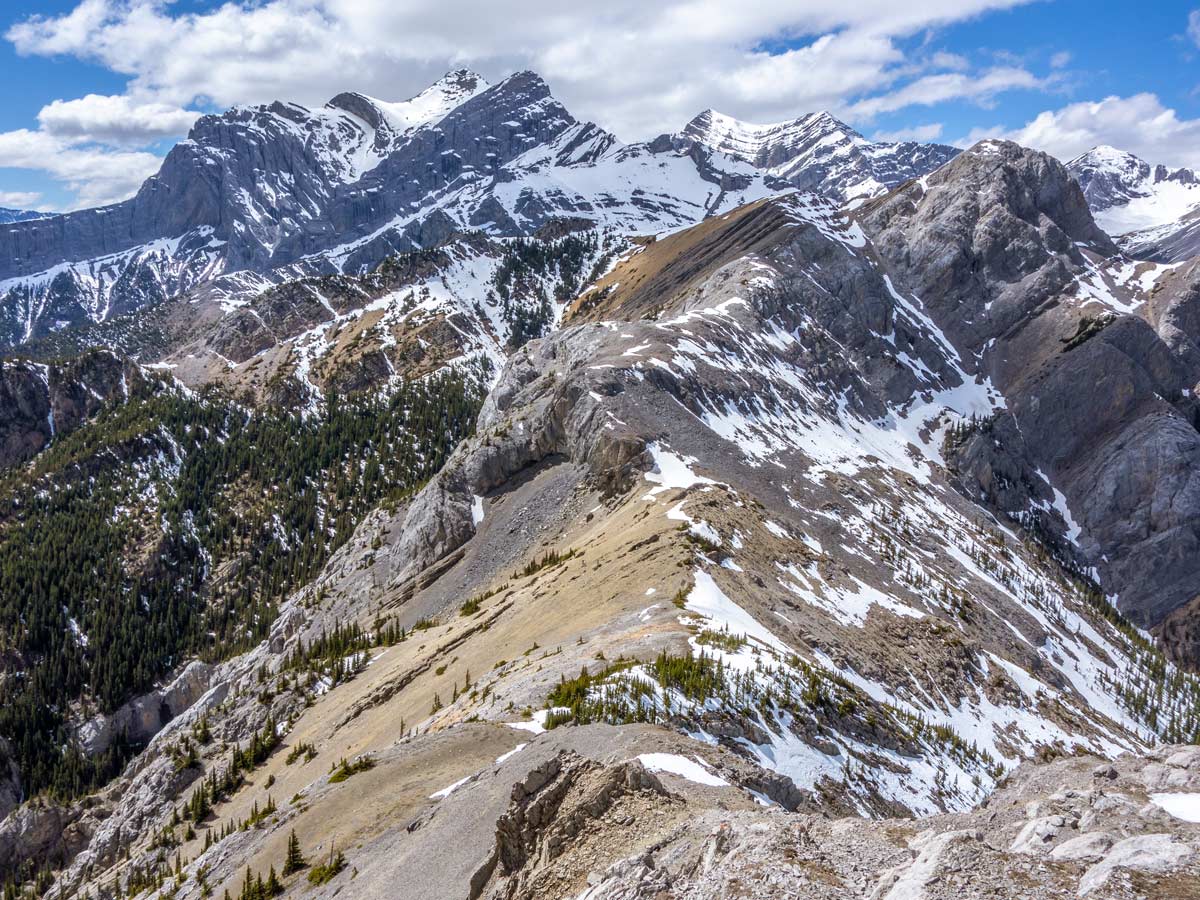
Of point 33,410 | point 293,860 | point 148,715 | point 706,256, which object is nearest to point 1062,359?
point 706,256

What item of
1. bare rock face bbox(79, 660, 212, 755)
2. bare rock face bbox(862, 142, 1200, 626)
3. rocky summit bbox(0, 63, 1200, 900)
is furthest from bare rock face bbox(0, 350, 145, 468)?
bare rock face bbox(862, 142, 1200, 626)

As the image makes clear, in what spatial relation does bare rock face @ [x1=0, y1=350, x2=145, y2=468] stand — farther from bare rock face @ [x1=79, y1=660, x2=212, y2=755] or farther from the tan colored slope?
the tan colored slope

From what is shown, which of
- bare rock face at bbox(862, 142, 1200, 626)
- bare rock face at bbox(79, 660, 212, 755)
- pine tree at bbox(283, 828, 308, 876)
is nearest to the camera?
pine tree at bbox(283, 828, 308, 876)

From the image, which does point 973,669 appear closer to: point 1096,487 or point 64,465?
point 1096,487

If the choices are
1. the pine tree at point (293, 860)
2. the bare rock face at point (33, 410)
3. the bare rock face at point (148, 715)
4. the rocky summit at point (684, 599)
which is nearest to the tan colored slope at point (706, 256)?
the rocky summit at point (684, 599)

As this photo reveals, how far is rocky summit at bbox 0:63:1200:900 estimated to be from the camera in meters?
20.3

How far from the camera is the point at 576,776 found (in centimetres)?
2014

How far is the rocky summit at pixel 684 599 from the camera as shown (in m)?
20.3

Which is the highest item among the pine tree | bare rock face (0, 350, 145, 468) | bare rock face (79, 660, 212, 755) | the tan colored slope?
bare rock face (0, 350, 145, 468)

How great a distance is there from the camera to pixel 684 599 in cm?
4369

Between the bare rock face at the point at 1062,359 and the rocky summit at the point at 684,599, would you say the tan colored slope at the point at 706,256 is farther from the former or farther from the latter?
the bare rock face at the point at 1062,359

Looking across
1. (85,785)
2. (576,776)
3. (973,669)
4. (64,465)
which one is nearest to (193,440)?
(64,465)

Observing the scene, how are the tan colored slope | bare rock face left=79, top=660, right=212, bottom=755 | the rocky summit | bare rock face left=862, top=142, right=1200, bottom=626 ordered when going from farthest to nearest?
the tan colored slope < bare rock face left=862, top=142, right=1200, bottom=626 < bare rock face left=79, top=660, right=212, bottom=755 < the rocky summit

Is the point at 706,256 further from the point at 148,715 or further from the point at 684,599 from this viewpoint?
the point at 684,599
